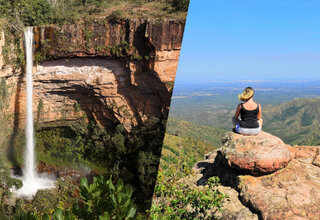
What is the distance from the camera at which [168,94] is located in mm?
4852

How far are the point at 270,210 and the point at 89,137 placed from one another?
10.1ft

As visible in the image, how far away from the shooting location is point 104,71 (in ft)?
22.4

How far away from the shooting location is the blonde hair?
69.1 inches

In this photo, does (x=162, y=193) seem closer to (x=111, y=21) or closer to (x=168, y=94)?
(x=168, y=94)

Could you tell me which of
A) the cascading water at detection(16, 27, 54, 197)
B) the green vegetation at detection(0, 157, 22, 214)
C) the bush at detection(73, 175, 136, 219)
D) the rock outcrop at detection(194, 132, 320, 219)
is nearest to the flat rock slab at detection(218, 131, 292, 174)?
the rock outcrop at detection(194, 132, 320, 219)

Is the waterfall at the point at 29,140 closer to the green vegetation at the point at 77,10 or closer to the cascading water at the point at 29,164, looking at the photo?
the cascading water at the point at 29,164

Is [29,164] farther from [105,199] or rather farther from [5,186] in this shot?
[105,199]

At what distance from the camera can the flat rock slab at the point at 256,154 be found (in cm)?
175

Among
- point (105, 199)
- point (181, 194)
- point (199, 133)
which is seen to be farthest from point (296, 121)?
point (105, 199)

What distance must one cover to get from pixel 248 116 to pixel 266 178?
438 millimetres

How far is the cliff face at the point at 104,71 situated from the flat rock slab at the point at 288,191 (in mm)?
2218

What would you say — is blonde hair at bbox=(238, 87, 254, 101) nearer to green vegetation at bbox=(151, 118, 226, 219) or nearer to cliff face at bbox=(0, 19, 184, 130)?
green vegetation at bbox=(151, 118, 226, 219)

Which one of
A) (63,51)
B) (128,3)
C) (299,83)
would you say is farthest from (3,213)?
(63,51)

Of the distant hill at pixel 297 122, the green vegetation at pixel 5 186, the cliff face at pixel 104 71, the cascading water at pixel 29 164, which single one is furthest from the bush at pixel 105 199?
the cliff face at pixel 104 71
